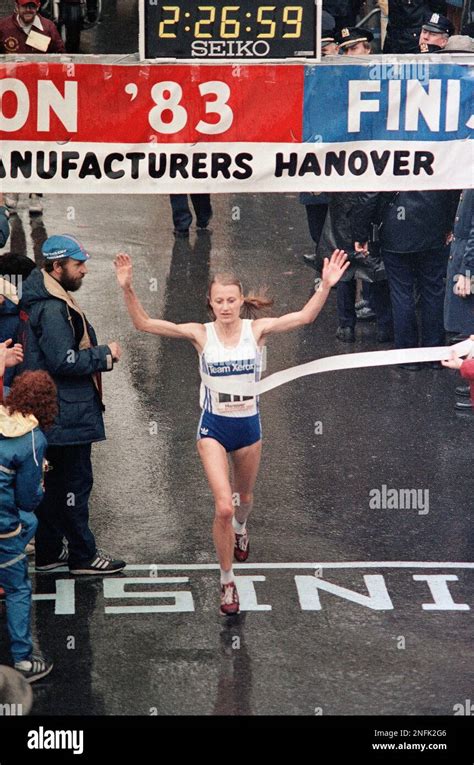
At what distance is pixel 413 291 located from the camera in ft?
41.5

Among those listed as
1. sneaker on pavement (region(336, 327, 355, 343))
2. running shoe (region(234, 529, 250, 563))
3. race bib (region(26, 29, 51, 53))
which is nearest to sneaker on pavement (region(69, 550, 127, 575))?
running shoe (region(234, 529, 250, 563))

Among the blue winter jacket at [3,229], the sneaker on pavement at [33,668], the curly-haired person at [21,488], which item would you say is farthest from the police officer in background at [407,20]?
the sneaker on pavement at [33,668]

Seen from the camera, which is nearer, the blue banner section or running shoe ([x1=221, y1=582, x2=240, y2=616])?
running shoe ([x1=221, y1=582, x2=240, y2=616])

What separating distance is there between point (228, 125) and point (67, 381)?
2.10m

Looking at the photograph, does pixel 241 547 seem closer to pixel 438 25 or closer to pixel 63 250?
pixel 63 250

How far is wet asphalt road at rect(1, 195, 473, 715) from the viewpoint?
7.68 m

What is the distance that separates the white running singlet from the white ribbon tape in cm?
4

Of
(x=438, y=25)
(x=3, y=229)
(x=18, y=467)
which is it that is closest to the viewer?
(x=18, y=467)

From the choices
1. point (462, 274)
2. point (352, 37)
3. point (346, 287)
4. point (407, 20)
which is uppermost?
point (407, 20)

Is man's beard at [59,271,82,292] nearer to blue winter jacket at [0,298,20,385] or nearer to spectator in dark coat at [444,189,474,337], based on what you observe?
blue winter jacket at [0,298,20,385]

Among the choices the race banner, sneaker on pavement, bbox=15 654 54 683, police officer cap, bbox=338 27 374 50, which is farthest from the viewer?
police officer cap, bbox=338 27 374 50

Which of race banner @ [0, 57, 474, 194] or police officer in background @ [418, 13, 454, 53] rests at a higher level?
police officer in background @ [418, 13, 454, 53]

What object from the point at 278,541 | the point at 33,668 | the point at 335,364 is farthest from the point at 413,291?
the point at 33,668

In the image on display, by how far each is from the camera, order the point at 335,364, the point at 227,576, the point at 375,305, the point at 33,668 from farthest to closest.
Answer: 1. the point at 375,305
2. the point at 335,364
3. the point at 227,576
4. the point at 33,668
